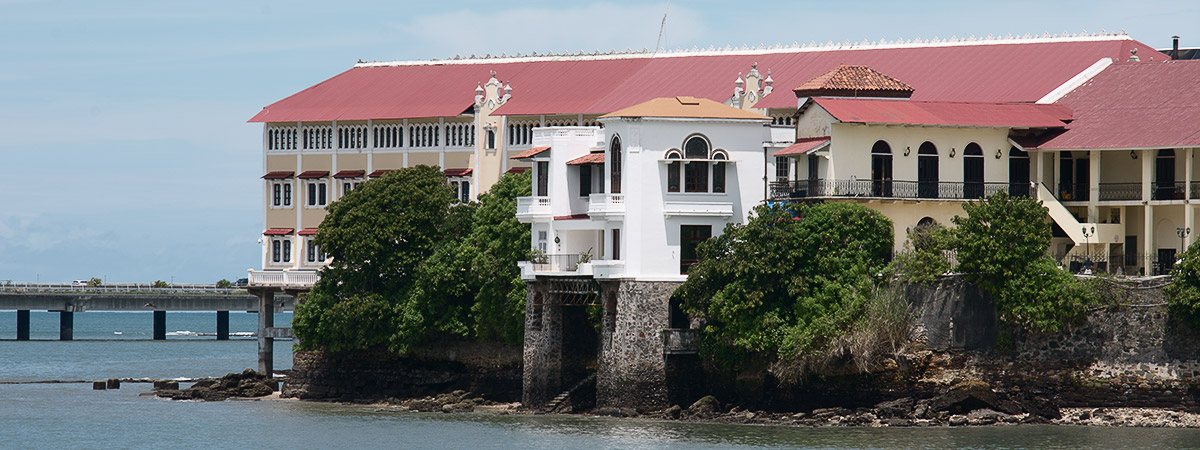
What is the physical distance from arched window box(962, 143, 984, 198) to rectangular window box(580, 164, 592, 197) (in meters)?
13.9

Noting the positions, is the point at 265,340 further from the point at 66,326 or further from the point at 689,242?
the point at 66,326

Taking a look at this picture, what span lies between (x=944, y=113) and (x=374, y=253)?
2405cm

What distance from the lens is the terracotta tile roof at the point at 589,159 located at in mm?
83000

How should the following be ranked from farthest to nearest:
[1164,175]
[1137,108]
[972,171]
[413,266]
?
1. [413,266]
2. [1137,108]
3. [972,171]
4. [1164,175]

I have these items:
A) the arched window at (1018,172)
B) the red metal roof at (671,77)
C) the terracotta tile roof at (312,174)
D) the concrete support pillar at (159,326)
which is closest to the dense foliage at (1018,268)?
the arched window at (1018,172)

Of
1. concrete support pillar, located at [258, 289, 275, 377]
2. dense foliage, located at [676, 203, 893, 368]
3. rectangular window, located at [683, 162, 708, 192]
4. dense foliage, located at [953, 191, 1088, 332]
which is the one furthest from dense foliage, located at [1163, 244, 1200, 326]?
concrete support pillar, located at [258, 289, 275, 377]

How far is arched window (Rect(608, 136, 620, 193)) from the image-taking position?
80.5m

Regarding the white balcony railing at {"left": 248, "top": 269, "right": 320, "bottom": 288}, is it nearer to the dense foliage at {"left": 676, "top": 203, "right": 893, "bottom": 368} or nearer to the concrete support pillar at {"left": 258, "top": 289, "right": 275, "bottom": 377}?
the concrete support pillar at {"left": 258, "top": 289, "right": 275, "bottom": 377}

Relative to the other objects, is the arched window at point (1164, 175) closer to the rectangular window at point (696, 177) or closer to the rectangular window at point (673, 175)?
the rectangular window at point (696, 177)

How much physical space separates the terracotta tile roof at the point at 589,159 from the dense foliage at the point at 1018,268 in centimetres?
1481

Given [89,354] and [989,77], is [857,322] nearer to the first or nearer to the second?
[989,77]

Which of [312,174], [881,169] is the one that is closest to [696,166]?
[881,169]

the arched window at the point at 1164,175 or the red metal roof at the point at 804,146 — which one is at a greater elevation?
the red metal roof at the point at 804,146

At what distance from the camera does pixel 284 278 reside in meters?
106
